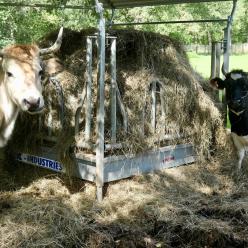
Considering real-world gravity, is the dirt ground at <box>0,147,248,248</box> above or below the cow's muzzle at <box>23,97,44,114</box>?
below

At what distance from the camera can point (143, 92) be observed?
6234mm

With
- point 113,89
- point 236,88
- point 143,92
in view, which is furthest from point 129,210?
point 236,88

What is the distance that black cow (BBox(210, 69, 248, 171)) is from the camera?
6875mm

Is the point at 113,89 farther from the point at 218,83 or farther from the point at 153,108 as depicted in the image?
the point at 218,83

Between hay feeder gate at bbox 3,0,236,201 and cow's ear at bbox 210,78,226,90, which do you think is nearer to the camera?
hay feeder gate at bbox 3,0,236,201

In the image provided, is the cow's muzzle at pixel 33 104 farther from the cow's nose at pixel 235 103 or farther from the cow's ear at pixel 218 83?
the cow's ear at pixel 218 83

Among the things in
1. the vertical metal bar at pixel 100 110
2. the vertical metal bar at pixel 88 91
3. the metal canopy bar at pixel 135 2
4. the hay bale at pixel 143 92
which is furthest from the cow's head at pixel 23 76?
the metal canopy bar at pixel 135 2

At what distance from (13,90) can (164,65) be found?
8.33 ft

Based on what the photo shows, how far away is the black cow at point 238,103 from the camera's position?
688 centimetres

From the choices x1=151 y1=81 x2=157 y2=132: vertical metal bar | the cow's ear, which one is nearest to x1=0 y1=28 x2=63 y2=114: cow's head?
x1=151 y1=81 x2=157 y2=132: vertical metal bar

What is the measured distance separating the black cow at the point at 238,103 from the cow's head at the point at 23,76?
2945mm

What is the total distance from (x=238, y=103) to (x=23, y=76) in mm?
3438

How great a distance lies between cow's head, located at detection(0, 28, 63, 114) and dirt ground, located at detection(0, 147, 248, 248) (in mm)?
1253

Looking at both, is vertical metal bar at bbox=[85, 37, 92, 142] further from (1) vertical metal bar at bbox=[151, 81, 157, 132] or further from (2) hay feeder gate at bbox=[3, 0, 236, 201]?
(1) vertical metal bar at bbox=[151, 81, 157, 132]
